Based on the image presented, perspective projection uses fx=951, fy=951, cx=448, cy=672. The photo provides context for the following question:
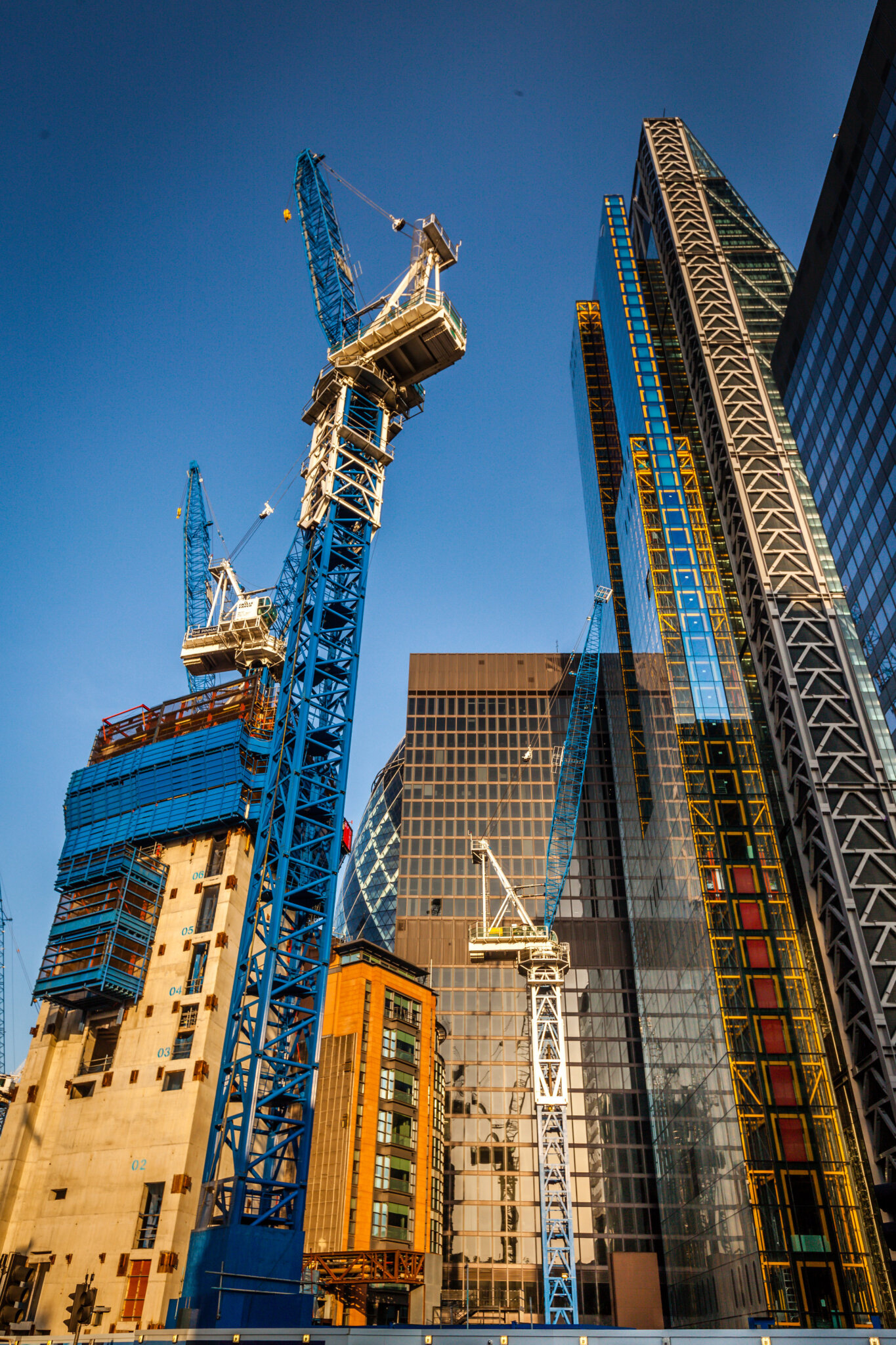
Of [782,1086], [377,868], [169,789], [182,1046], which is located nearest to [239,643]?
[169,789]

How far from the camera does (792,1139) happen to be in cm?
5950

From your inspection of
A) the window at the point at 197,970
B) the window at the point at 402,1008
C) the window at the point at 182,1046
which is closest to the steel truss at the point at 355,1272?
the window at the point at 402,1008

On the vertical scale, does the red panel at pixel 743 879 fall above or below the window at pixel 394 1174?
above

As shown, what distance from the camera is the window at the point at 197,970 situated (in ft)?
174

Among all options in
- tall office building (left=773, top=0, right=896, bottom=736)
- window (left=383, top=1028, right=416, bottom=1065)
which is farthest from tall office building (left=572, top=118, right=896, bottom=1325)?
window (left=383, top=1028, right=416, bottom=1065)

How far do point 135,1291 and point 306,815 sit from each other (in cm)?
2660

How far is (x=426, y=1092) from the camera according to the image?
85.2m

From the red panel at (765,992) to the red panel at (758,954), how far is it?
3.31ft

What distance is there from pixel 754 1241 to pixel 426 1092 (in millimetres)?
35677

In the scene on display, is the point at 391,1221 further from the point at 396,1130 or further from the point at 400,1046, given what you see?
the point at 400,1046

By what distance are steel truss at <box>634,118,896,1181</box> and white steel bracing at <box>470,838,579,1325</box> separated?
35.4 m

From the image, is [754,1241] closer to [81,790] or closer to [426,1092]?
[426,1092]

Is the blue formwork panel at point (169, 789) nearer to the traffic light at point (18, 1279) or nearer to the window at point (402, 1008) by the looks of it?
the traffic light at point (18, 1279)

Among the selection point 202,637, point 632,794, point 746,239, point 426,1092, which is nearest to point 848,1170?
point 426,1092
